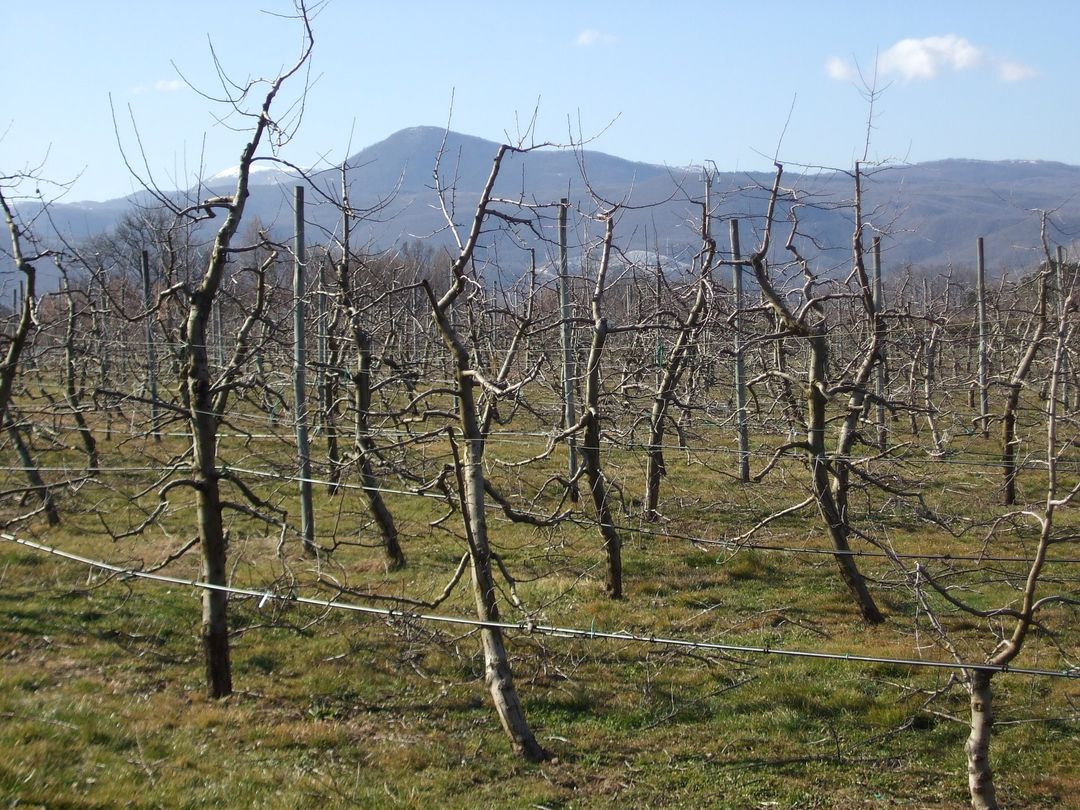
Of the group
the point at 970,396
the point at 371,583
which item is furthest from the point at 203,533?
the point at 970,396

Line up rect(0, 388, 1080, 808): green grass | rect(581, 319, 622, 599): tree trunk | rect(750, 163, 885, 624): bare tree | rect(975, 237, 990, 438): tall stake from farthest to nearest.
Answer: rect(975, 237, 990, 438): tall stake → rect(581, 319, 622, 599): tree trunk → rect(750, 163, 885, 624): bare tree → rect(0, 388, 1080, 808): green grass

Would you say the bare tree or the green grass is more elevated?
the bare tree

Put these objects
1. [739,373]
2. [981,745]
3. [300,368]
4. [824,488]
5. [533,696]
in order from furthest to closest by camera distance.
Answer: [739,373] < [300,368] < [824,488] < [533,696] < [981,745]

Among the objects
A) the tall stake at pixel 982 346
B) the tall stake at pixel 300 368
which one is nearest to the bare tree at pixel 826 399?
the tall stake at pixel 300 368

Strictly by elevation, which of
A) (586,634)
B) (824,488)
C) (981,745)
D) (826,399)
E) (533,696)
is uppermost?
(826,399)

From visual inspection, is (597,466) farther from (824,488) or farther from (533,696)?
(533,696)

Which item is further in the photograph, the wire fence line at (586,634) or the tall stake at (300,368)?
the tall stake at (300,368)

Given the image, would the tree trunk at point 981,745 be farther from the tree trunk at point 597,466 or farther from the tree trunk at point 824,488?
the tree trunk at point 597,466

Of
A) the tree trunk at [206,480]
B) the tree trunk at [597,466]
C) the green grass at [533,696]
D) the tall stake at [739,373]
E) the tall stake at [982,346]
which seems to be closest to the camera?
the green grass at [533,696]

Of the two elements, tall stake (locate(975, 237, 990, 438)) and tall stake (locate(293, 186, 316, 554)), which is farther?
tall stake (locate(975, 237, 990, 438))

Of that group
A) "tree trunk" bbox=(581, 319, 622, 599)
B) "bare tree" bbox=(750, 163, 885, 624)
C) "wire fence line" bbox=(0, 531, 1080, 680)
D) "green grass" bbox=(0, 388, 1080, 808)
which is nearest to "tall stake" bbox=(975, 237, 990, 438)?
"green grass" bbox=(0, 388, 1080, 808)

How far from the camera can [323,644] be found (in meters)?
9.09


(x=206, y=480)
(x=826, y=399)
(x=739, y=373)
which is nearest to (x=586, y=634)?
(x=206, y=480)

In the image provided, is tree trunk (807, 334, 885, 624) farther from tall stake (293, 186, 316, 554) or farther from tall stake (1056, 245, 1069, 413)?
tall stake (293, 186, 316, 554)
